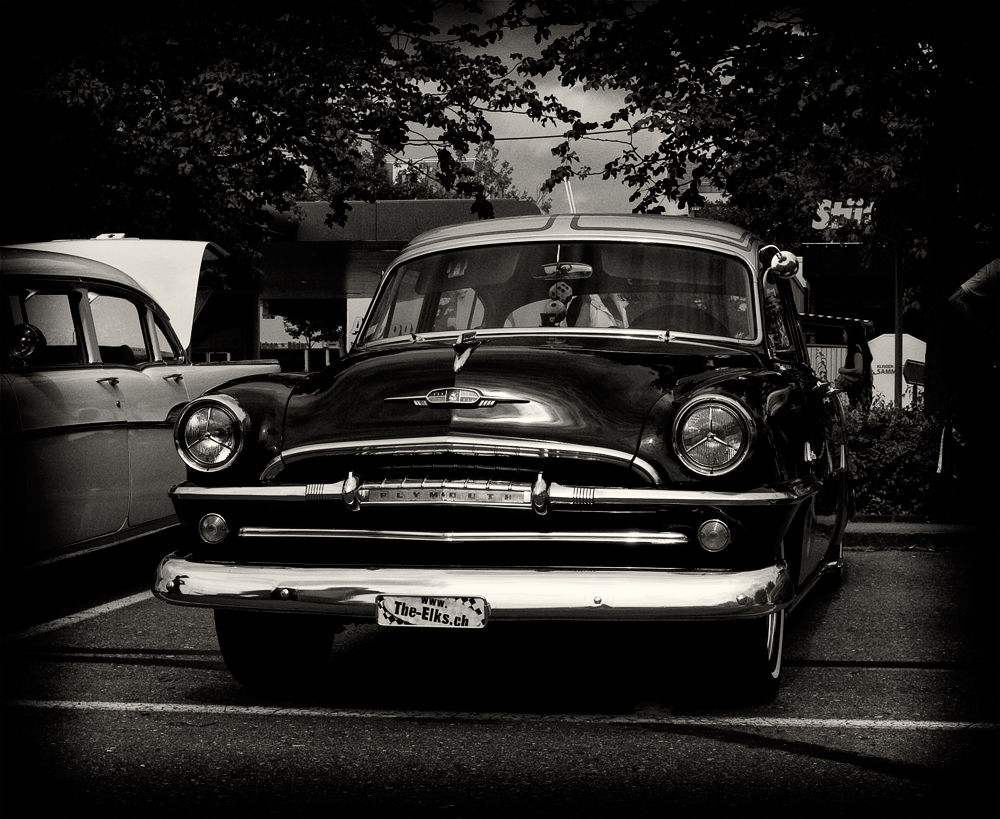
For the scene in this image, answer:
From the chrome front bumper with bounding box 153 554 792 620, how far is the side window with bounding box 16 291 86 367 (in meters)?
2.65

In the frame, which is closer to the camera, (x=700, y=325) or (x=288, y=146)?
(x=700, y=325)

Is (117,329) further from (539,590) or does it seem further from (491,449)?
(539,590)

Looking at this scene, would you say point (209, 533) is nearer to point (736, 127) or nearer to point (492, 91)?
point (736, 127)

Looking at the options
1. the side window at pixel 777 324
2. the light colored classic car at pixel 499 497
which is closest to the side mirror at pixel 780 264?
the side window at pixel 777 324

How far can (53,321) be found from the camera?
6.67 meters

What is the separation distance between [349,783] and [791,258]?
115 inches

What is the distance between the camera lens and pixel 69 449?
631 cm

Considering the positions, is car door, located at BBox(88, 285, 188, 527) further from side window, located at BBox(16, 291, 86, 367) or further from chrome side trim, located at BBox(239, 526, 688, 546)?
chrome side trim, located at BBox(239, 526, 688, 546)

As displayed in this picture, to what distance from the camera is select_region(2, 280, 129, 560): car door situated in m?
5.98

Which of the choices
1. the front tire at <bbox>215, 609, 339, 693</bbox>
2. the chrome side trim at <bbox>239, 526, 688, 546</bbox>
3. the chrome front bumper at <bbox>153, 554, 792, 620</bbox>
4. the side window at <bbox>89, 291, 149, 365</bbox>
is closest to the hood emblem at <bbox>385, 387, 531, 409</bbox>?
the chrome side trim at <bbox>239, 526, 688, 546</bbox>

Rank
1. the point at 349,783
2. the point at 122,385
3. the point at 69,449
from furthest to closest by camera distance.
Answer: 1. the point at 122,385
2. the point at 69,449
3. the point at 349,783

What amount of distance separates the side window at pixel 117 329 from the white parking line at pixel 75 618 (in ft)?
3.99

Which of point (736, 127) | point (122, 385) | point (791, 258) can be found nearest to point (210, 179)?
point (736, 127)

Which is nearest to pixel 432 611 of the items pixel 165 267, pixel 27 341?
pixel 27 341
